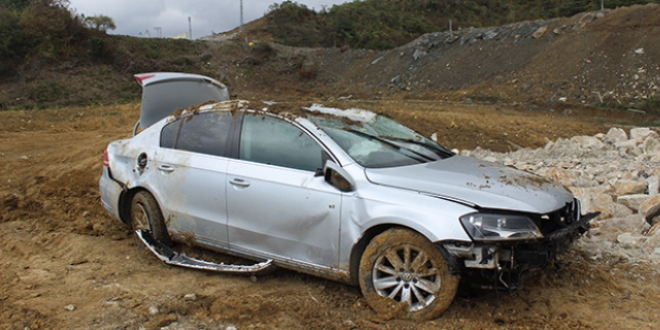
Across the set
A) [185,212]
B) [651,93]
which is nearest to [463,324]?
[185,212]

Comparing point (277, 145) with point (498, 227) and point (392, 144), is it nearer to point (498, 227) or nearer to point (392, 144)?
point (392, 144)

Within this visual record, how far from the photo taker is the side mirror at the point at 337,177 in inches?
159

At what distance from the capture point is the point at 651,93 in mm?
21047

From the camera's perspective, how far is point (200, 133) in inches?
202

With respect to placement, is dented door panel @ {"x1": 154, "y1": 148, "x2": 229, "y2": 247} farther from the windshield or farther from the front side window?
the windshield

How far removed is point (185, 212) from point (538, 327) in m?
3.05

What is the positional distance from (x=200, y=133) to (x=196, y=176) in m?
0.48

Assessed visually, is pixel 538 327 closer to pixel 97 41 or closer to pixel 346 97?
pixel 346 97

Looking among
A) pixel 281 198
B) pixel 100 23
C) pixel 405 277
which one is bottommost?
pixel 405 277

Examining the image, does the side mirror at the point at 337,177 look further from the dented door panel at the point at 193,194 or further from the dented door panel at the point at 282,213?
the dented door panel at the point at 193,194

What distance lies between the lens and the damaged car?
363 cm

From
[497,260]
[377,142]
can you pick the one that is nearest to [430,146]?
[377,142]

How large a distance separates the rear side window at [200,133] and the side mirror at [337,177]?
1.15 metres

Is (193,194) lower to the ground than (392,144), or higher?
lower
